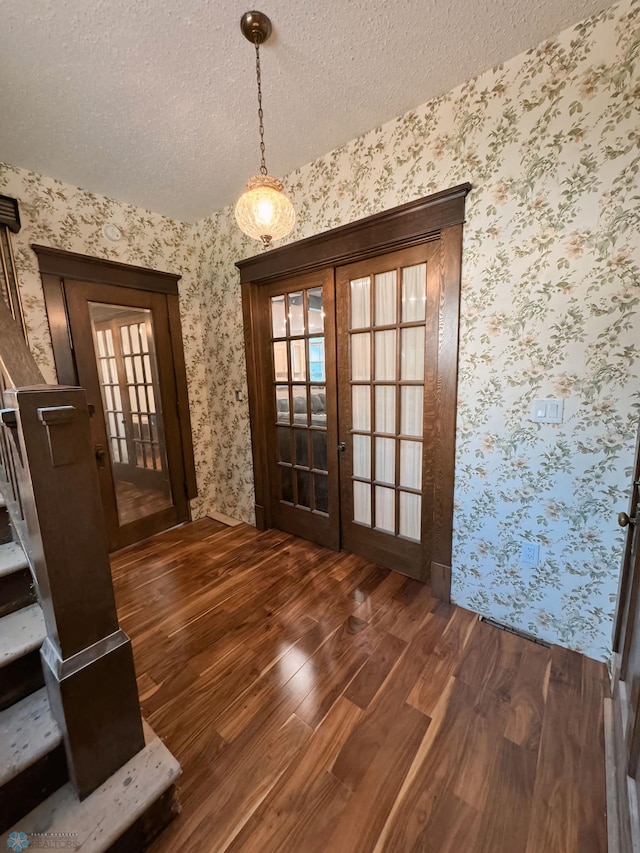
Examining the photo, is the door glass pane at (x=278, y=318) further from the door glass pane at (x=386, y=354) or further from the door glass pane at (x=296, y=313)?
the door glass pane at (x=386, y=354)

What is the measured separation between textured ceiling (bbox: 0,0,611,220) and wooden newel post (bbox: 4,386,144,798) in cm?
156

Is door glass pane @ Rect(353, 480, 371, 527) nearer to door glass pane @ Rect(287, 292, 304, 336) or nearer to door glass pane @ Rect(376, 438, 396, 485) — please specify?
door glass pane @ Rect(376, 438, 396, 485)

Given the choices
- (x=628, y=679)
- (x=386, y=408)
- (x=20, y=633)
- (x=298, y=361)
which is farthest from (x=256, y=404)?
(x=628, y=679)

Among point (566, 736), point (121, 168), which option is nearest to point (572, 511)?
point (566, 736)

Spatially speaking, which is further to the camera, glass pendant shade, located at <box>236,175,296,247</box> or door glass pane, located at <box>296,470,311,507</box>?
door glass pane, located at <box>296,470,311,507</box>

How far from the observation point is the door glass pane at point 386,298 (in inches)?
81.4

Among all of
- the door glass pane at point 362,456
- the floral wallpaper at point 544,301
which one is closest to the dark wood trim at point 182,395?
the door glass pane at point 362,456

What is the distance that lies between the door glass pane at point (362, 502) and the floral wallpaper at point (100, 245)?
65.0 inches

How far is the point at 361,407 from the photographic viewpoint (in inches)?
92.0

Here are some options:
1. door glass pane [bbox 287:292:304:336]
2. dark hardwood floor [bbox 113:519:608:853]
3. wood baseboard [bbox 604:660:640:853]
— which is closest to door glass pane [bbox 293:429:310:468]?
door glass pane [bbox 287:292:304:336]

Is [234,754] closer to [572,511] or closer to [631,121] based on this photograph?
[572,511]

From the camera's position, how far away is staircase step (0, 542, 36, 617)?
1.11 meters

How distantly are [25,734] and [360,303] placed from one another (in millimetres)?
2383

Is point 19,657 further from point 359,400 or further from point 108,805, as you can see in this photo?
point 359,400
